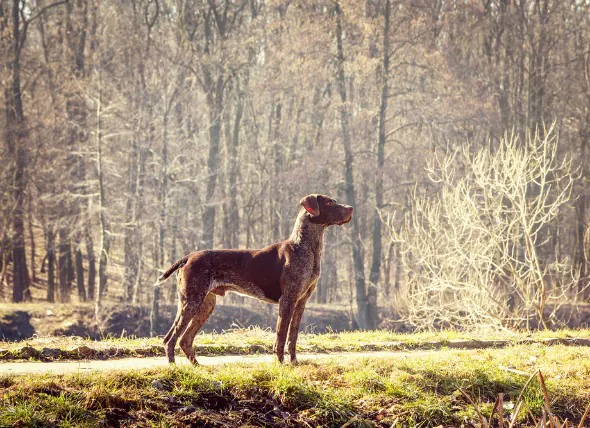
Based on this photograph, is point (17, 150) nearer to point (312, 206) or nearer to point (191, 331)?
point (191, 331)

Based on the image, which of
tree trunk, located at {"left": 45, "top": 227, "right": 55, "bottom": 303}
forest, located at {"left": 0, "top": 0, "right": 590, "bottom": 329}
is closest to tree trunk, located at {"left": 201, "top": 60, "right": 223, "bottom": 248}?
forest, located at {"left": 0, "top": 0, "right": 590, "bottom": 329}

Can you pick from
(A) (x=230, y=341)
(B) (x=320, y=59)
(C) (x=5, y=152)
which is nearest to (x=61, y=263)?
(C) (x=5, y=152)

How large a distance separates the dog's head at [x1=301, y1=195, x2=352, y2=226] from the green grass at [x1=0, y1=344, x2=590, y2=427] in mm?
1680

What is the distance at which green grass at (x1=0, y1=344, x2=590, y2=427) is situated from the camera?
6664 millimetres

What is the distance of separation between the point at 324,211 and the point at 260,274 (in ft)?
3.39

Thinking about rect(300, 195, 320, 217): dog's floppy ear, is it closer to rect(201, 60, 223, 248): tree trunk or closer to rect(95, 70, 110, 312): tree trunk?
rect(95, 70, 110, 312): tree trunk

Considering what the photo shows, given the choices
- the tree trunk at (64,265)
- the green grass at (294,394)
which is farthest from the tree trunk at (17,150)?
the green grass at (294,394)

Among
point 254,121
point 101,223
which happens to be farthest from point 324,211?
point 254,121

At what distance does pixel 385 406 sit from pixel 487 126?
78.4 ft

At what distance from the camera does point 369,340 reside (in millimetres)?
11773

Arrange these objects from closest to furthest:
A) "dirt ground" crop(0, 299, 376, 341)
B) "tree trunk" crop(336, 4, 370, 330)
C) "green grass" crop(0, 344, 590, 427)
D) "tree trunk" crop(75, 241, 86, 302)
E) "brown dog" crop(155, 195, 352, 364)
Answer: "green grass" crop(0, 344, 590, 427) → "brown dog" crop(155, 195, 352, 364) → "dirt ground" crop(0, 299, 376, 341) → "tree trunk" crop(75, 241, 86, 302) → "tree trunk" crop(336, 4, 370, 330)

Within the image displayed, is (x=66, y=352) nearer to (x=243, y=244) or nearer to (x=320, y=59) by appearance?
(x=320, y=59)

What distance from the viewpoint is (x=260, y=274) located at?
324 inches

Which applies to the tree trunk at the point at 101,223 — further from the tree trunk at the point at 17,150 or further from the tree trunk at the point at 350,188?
the tree trunk at the point at 350,188
